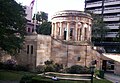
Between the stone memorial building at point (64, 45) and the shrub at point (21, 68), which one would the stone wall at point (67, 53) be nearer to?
the stone memorial building at point (64, 45)

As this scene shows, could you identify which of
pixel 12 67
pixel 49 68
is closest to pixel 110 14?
pixel 49 68

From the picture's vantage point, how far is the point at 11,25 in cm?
3394

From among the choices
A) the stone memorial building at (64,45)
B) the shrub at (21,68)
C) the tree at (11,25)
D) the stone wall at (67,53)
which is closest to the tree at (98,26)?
the stone memorial building at (64,45)

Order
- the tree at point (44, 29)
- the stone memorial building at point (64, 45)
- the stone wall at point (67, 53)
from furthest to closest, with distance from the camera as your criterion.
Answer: the tree at point (44, 29)
the stone wall at point (67, 53)
the stone memorial building at point (64, 45)

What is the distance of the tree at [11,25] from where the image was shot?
3198cm

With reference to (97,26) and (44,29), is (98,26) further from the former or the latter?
(44,29)

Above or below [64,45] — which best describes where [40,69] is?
below

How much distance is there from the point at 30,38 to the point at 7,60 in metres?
5.16

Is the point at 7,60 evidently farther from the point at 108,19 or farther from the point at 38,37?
the point at 108,19

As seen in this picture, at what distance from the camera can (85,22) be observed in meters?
48.6

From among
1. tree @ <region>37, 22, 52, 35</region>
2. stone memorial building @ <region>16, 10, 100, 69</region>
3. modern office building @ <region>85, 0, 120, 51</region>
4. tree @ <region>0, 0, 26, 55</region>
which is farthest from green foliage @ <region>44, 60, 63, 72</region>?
modern office building @ <region>85, 0, 120, 51</region>

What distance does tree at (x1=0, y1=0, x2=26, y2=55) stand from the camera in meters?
32.0

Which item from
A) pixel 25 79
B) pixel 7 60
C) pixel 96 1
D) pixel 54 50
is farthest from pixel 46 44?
pixel 96 1

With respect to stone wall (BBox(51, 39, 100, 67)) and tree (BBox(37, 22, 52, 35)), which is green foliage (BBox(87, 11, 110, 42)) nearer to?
tree (BBox(37, 22, 52, 35))
